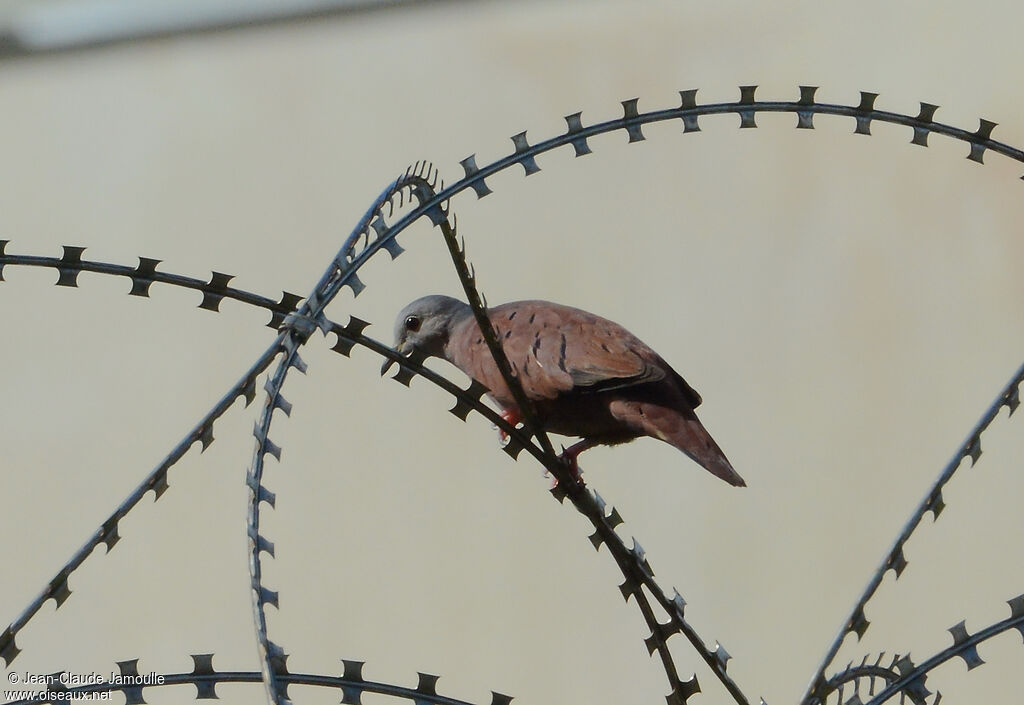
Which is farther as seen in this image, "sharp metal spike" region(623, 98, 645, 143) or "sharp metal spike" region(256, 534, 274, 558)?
"sharp metal spike" region(623, 98, 645, 143)

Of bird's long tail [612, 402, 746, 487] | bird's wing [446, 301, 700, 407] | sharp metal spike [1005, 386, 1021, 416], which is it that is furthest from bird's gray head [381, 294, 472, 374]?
sharp metal spike [1005, 386, 1021, 416]

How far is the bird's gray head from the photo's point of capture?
9.94 ft

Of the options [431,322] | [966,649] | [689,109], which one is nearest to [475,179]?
[689,109]

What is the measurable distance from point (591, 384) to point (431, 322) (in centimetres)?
63

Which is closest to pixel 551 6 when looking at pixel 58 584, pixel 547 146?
pixel 547 146

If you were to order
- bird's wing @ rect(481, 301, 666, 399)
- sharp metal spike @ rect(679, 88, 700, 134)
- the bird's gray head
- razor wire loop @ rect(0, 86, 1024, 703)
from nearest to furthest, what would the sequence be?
razor wire loop @ rect(0, 86, 1024, 703), sharp metal spike @ rect(679, 88, 700, 134), bird's wing @ rect(481, 301, 666, 399), the bird's gray head

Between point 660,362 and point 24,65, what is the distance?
4.54 m

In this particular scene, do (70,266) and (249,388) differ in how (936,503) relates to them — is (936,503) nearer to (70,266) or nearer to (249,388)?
(249,388)

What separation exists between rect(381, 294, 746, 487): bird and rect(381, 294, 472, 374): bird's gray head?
273mm

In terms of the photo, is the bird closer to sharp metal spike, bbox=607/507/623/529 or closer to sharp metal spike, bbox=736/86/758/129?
sharp metal spike, bbox=607/507/623/529

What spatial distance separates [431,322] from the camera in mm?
3037

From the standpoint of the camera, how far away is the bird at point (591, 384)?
8.16 feet

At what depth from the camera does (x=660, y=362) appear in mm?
2584

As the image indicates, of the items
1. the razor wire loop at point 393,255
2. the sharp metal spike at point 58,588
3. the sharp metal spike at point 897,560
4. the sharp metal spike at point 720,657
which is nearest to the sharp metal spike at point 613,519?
the razor wire loop at point 393,255
